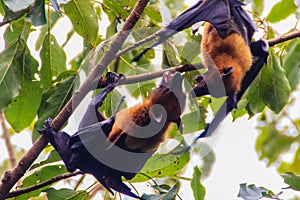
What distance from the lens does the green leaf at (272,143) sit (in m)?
7.26

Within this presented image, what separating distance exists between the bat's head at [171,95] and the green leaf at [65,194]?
914 mm

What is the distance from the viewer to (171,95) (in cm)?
384

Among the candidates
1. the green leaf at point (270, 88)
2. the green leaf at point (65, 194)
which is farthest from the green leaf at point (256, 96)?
the green leaf at point (65, 194)

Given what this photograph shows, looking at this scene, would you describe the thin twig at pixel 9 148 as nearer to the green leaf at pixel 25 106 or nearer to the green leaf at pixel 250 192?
the green leaf at pixel 25 106

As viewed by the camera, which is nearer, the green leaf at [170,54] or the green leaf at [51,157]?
the green leaf at [51,157]

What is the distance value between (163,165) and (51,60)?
1.29 metres

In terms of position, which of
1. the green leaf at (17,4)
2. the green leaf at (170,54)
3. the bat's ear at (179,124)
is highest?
the green leaf at (17,4)

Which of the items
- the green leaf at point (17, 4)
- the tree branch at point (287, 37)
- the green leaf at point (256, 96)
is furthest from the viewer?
the green leaf at point (256, 96)

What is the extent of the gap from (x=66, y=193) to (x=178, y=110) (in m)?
1.06

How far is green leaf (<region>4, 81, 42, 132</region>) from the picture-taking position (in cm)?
457

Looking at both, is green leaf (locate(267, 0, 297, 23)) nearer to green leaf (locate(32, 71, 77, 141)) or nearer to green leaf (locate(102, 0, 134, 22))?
green leaf (locate(102, 0, 134, 22))

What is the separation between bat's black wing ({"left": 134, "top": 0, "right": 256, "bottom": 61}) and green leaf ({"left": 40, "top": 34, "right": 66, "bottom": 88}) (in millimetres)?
1247

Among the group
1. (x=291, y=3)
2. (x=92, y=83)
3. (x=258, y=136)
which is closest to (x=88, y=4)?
(x=92, y=83)

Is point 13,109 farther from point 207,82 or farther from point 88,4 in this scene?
point 207,82
